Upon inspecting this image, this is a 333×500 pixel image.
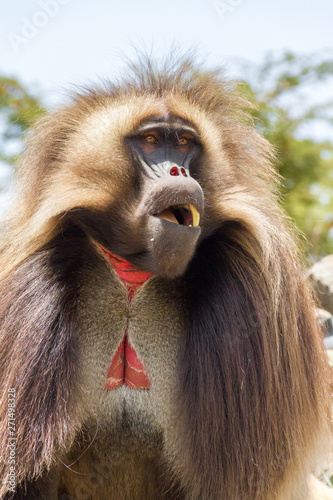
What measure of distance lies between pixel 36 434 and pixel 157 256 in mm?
1088

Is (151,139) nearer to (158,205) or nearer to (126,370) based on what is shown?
(158,205)

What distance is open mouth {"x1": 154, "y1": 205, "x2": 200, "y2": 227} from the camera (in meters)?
3.22

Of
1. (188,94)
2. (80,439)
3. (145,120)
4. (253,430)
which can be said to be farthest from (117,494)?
(188,94)

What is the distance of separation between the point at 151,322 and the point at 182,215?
65 cm

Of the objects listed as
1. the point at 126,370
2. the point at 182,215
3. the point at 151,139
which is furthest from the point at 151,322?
the point at 151,139

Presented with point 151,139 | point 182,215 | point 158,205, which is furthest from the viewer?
point 151,139

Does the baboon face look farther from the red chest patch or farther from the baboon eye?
→ the red chest patch

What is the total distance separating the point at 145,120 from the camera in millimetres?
3506

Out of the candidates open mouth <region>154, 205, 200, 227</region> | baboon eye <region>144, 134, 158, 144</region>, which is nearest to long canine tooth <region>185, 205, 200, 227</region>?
open mouth <region>154, 205, 200, 227</region>

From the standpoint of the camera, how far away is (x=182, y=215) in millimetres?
3346

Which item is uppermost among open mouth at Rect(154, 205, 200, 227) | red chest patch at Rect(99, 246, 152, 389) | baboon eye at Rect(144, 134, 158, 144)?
baboon eye at Rect(144, 134, 158, 144)

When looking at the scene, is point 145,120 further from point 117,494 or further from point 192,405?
point 117,494

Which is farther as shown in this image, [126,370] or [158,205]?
[126,370]

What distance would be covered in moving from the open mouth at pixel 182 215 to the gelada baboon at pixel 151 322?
0.04ft
